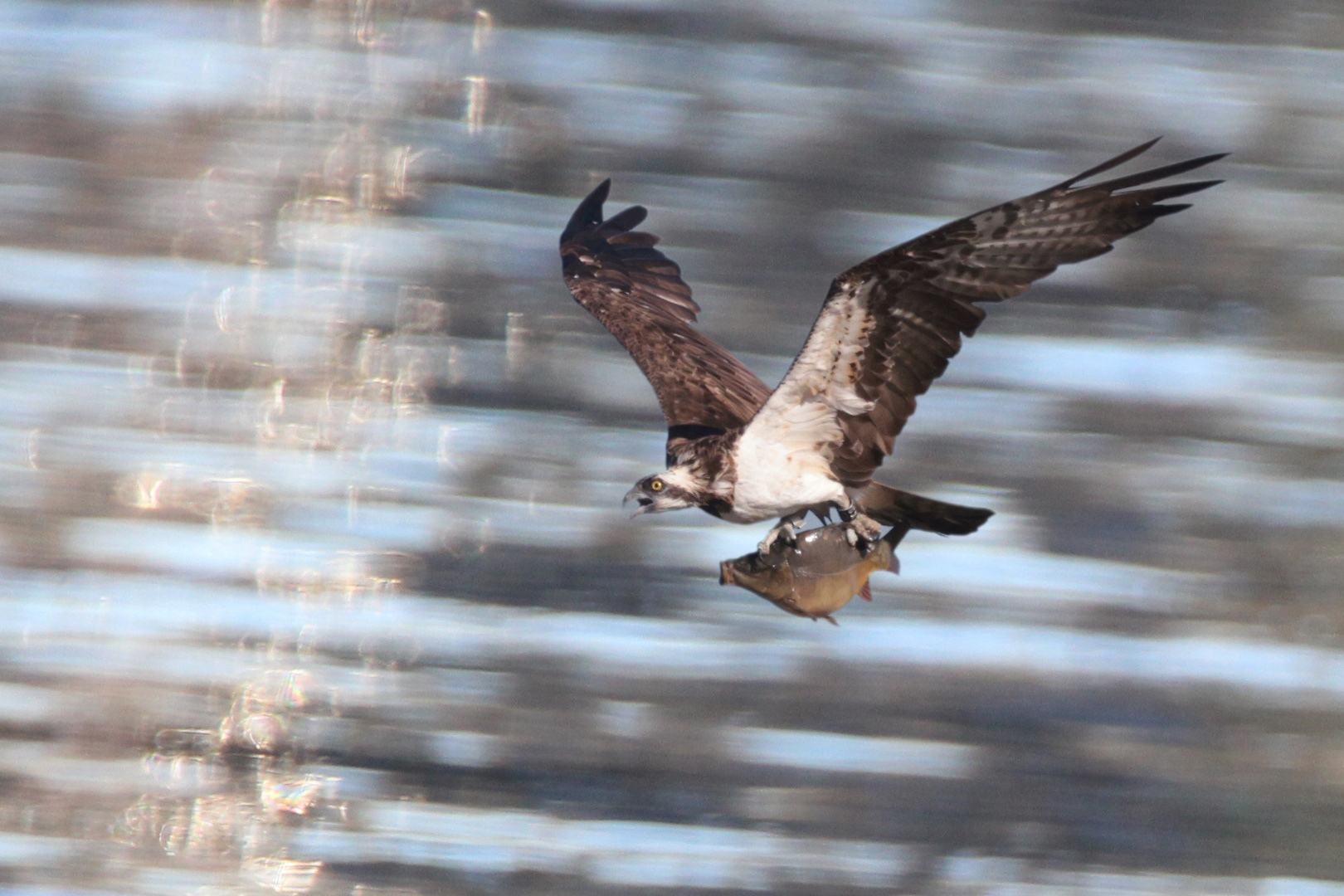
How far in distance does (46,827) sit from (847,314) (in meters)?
3.14

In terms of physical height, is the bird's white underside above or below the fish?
above

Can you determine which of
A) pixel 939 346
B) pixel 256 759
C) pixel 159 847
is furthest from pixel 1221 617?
pixel 159 847

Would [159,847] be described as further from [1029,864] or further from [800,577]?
[1029,864]

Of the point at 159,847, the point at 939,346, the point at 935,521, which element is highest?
the point at 939,346

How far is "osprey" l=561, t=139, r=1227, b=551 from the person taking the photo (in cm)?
332

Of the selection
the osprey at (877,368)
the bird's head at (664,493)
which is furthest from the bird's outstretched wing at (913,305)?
the bird's head at (664,493)

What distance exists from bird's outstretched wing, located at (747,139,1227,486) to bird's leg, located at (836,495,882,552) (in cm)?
10

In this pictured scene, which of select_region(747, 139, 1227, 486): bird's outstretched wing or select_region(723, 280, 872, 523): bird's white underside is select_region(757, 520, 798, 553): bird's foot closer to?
select_region(723, 280, 872, 523): bird's white underside

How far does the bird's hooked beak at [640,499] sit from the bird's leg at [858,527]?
1.80 ft

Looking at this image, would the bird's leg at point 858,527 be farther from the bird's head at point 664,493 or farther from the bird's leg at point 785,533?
the bird's head at point 664,493

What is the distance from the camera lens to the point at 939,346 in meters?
3.54

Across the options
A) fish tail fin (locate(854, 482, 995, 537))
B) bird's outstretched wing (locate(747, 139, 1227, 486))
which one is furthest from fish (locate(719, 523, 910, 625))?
bird's outstretched wing (locate(747, 139, 1227, 486))

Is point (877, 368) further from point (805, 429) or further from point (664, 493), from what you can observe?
point (664, 493)

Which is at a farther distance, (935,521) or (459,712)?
(459,712)
